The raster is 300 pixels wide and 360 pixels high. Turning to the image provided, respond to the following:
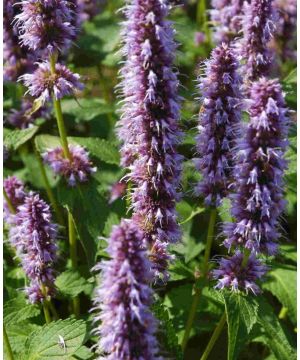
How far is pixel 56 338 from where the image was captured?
3223mm

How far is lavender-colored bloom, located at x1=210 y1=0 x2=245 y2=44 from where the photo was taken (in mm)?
4449

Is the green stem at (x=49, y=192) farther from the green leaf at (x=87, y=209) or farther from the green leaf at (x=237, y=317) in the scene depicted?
the green leaf at (x=237, y=317)

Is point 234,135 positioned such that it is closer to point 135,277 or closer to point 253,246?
point 253,246

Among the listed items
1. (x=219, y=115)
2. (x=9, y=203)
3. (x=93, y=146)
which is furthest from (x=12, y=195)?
(x=219, y=115)

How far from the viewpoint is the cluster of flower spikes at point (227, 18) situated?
14.6 feet

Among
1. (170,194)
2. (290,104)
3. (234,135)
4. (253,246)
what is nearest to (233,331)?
(253,246)

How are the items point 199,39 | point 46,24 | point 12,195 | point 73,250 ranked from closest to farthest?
point 46,24
point 12,195
point 73,250
point 199,39

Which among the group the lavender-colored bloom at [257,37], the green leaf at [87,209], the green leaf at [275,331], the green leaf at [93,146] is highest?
the lavender-colored bloom at [257,37]

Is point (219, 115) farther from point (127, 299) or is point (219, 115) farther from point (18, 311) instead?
point (18, 311)

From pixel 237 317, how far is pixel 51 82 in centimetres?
162

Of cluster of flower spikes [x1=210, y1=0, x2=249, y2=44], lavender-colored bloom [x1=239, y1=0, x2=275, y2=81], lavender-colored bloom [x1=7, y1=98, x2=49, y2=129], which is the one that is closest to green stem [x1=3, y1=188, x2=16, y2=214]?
lavender-colored bloom [x1=7, y1=98, x2=49, y2=129]

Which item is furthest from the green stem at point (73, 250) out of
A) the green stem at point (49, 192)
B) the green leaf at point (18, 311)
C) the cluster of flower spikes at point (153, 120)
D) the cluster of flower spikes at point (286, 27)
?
the cluster of flower spikes at point (286, 27)

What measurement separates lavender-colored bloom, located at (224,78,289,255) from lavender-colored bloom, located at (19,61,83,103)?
1228 mm

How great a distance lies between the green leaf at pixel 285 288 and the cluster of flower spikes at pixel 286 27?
2.30m
